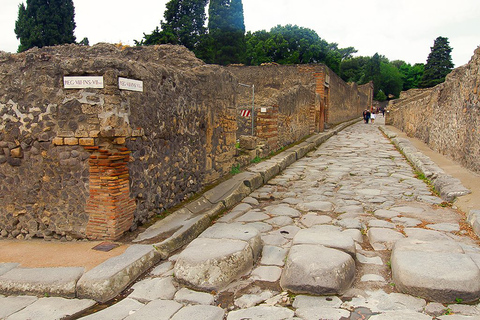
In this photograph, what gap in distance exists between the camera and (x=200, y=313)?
233 centimetres

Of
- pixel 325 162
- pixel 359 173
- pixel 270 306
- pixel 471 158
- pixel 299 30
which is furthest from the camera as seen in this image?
pixel 299 30

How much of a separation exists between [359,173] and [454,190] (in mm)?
2238

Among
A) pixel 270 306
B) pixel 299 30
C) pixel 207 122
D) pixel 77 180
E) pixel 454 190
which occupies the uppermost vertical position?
pixel 299 30

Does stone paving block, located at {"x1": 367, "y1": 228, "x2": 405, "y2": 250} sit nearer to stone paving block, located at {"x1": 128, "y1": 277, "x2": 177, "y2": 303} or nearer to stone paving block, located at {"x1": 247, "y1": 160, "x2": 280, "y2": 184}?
stone paving block, located at {"x1": 128, "y1": 277, "x2": 177, "y2": 303}

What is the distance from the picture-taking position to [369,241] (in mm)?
3535

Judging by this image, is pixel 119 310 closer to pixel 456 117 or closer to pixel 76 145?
pixel 76 145

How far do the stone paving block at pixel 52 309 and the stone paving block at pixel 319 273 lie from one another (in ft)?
4.70

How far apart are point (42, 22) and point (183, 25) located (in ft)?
38.2

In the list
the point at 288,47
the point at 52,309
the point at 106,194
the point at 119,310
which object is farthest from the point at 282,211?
the point at 288,47

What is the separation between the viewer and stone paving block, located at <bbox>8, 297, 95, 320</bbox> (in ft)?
7.73

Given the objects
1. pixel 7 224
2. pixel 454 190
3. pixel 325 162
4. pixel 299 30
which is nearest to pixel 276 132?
pixel 325 162

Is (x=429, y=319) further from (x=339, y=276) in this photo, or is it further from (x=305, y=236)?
(x=305, y=236)

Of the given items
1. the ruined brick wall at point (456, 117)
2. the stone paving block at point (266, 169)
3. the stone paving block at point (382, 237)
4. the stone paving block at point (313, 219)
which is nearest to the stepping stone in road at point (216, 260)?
the stone paving block at point (313, 219)

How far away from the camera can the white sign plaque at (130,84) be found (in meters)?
3.27
